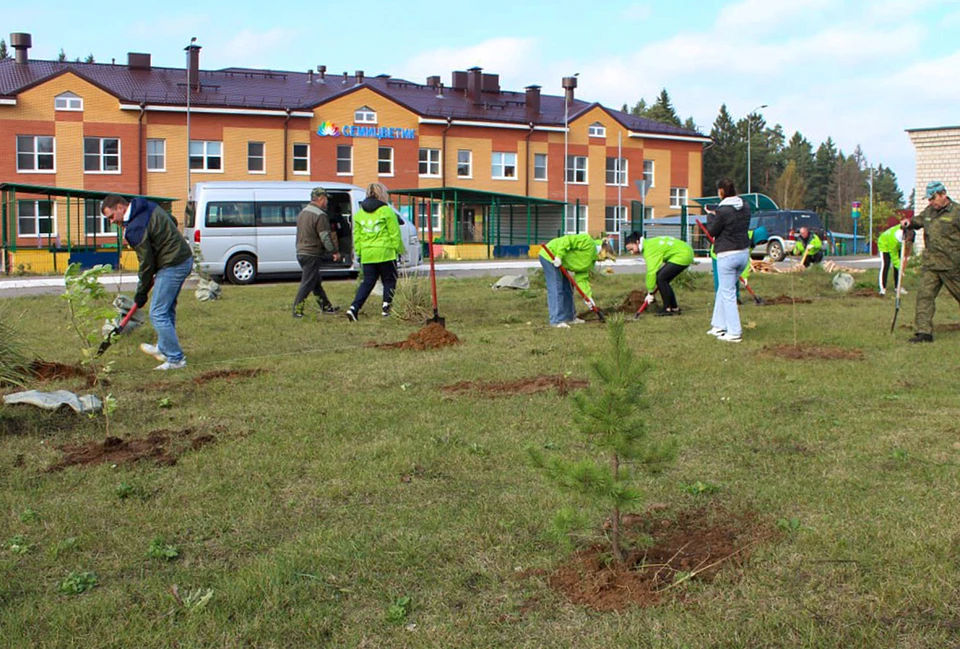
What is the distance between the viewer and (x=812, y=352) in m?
9.50

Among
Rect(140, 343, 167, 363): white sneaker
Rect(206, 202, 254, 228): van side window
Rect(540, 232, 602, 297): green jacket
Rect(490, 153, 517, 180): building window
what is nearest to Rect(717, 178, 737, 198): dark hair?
Rect(540, 232, 602, 297): green jacket

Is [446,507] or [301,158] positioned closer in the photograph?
[446,507]

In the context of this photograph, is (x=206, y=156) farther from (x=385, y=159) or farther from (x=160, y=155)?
(x=385, y=159)

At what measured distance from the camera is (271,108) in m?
45.2

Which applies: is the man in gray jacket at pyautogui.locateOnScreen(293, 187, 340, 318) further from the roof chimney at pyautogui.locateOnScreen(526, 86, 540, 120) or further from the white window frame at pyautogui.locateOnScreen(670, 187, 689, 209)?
the white window frame at pyautogui.locateOnScreen(670, 187, 689, 209)

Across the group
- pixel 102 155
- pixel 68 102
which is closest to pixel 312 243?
pixel 102 155

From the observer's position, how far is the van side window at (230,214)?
2217cm

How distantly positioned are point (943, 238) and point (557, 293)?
433 centimetres

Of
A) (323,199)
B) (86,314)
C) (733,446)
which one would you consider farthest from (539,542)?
(323,199)

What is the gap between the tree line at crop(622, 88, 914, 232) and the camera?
92.4 meters

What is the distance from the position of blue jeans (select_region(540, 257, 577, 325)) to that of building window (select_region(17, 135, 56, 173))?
36.6m

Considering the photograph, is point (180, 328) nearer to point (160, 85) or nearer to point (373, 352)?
point (373, 352)

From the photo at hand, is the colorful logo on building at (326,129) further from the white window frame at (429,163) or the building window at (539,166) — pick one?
the building window at (539,166)

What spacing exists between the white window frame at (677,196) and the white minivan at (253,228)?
121 ft
